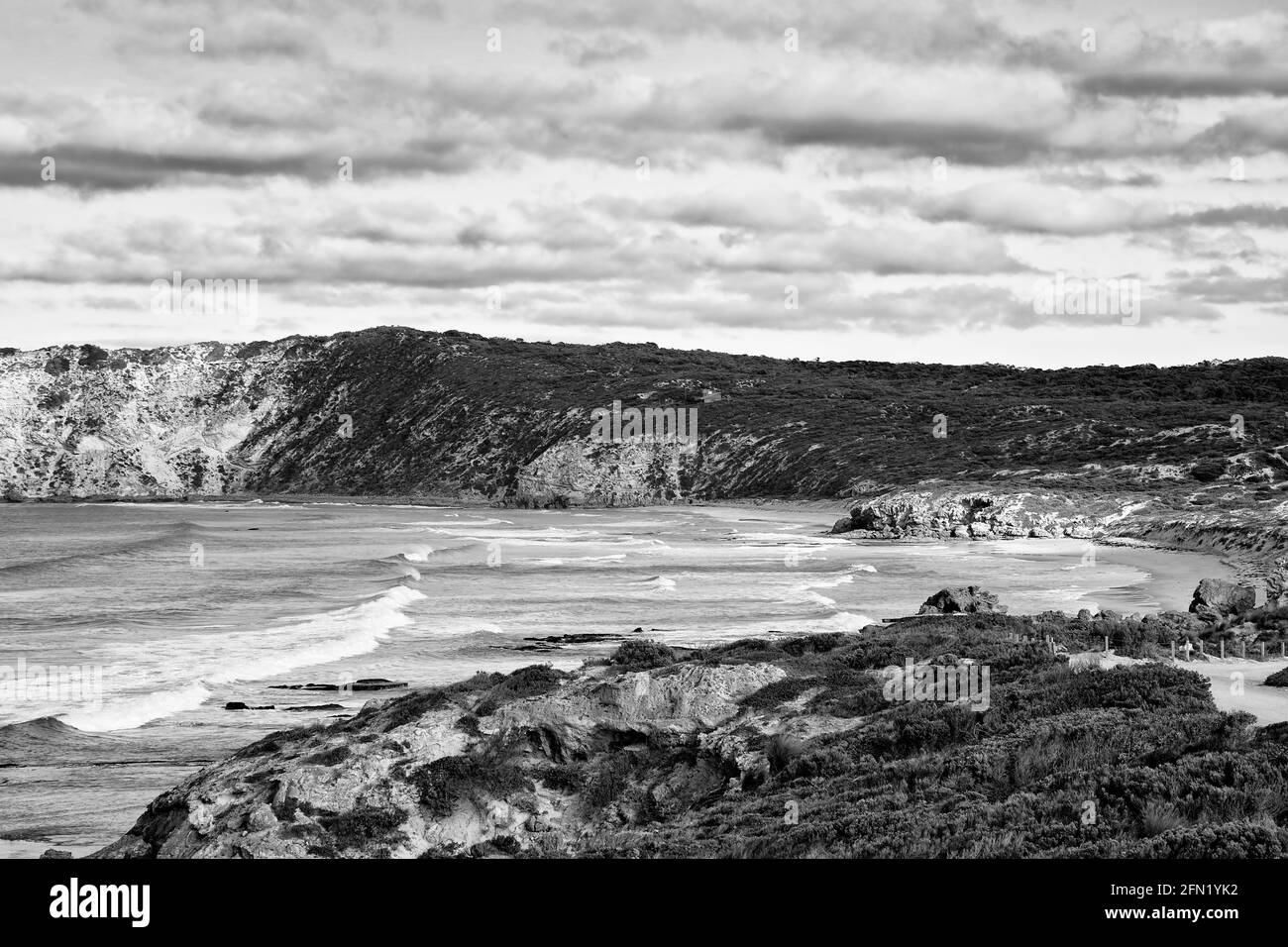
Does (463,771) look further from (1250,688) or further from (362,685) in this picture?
(362,685)

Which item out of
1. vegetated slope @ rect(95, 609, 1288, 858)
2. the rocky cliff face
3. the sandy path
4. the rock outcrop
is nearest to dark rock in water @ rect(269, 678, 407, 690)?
vegetated slope @ rect(95, 609, 1288, 858)

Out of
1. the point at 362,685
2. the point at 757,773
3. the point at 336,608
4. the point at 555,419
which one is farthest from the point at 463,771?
the point at 555,419

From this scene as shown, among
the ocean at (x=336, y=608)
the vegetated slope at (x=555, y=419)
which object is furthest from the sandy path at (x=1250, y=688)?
the vegetated slope at (x=555, y=419)

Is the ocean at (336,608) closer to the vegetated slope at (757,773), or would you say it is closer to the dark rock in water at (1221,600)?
the vegetated slope at (757,773)
